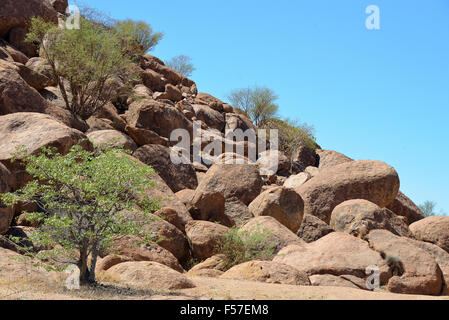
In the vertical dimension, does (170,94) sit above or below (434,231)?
above

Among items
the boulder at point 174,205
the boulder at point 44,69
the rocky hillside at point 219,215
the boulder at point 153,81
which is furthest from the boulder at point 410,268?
the boulder at point 153,81

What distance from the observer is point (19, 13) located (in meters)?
25.5

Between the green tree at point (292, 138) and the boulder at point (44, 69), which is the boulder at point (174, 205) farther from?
the green tree at point (292, 138)

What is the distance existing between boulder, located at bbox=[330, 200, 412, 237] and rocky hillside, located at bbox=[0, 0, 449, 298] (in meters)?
0.04

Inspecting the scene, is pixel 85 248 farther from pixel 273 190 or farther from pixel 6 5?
pixel 6 5

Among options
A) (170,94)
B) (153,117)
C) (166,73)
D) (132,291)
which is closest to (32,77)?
(153,117)

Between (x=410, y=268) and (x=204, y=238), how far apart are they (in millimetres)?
5244

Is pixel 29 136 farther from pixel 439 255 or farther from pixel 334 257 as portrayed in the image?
pixel 439 255

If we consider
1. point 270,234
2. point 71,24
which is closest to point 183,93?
point 71,24

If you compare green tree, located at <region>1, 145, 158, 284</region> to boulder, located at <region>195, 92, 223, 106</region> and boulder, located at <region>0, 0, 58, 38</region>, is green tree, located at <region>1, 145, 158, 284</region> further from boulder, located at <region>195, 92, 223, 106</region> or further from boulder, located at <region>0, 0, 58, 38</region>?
boulder, located at <region>195, 92, 223, 106</region>

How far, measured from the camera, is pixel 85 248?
892 cm

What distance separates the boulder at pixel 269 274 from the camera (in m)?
10.2

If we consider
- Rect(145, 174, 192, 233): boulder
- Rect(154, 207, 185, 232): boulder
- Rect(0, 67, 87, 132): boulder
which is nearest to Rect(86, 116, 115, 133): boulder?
Rect(0, 67, 87, 132): boulder
